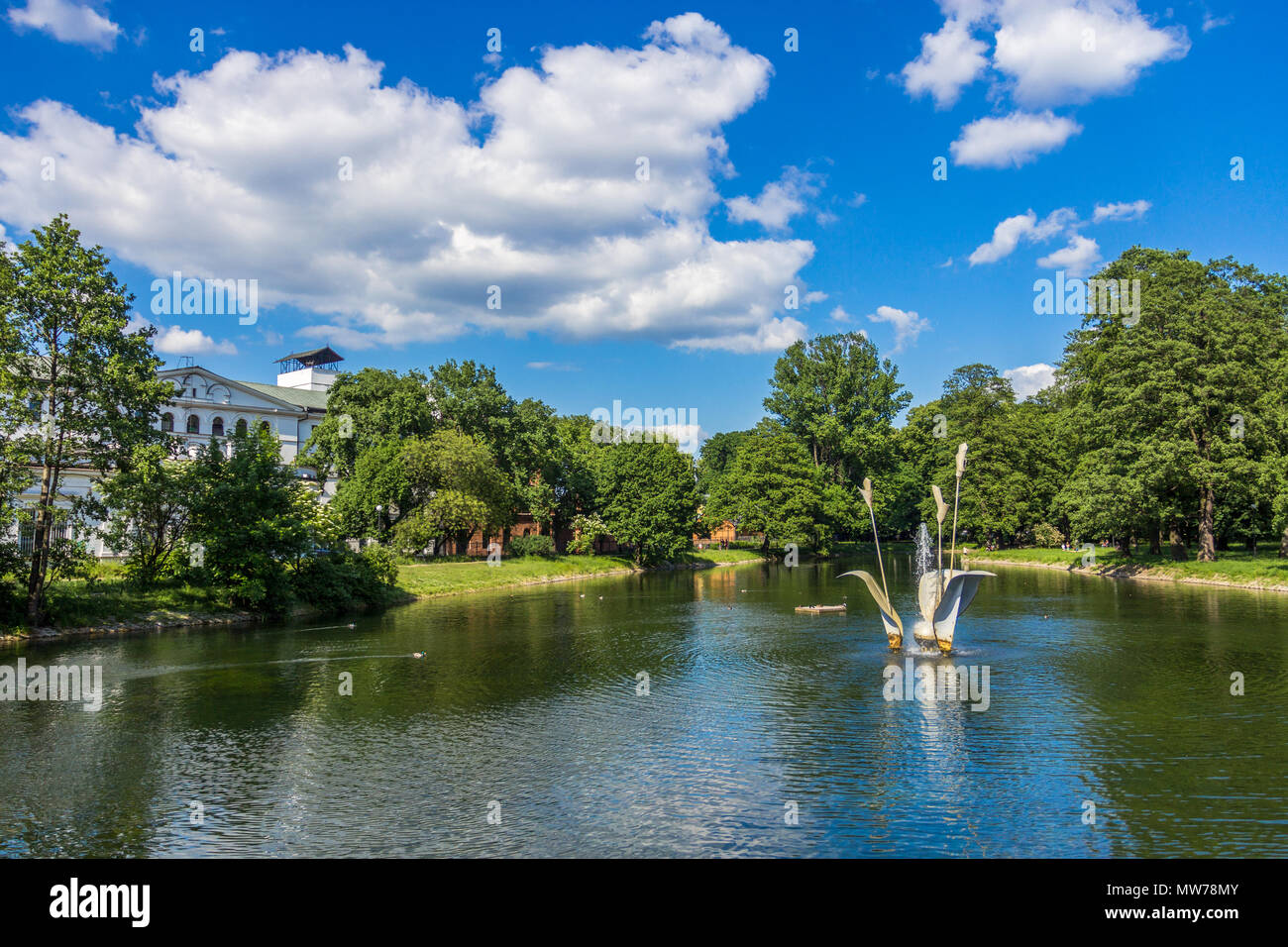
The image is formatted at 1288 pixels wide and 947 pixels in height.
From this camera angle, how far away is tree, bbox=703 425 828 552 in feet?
308

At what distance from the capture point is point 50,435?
31938mm

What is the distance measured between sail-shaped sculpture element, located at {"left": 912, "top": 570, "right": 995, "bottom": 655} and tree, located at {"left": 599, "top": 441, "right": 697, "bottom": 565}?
52578 millimetres

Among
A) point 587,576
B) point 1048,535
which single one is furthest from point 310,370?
point 1048,535

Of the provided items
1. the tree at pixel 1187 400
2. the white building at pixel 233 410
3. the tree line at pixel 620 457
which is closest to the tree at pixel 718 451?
the tree line at pixel 620 457

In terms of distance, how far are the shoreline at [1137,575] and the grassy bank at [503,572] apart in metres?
31.4

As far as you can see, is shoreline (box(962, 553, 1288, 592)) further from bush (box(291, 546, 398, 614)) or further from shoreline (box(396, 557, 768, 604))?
bush (box(291, 546, 398, 614))

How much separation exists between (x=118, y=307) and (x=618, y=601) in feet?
94.8

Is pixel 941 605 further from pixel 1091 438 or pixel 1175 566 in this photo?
pixel 1091 438

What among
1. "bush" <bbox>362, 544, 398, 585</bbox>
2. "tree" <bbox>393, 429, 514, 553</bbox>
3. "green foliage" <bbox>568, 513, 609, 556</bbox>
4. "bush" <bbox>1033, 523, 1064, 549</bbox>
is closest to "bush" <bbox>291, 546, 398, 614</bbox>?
"bush" <bbox>362, 544, 398, 585</bbox>

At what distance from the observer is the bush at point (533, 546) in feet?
238

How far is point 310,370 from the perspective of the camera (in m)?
111

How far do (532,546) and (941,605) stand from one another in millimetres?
50091
